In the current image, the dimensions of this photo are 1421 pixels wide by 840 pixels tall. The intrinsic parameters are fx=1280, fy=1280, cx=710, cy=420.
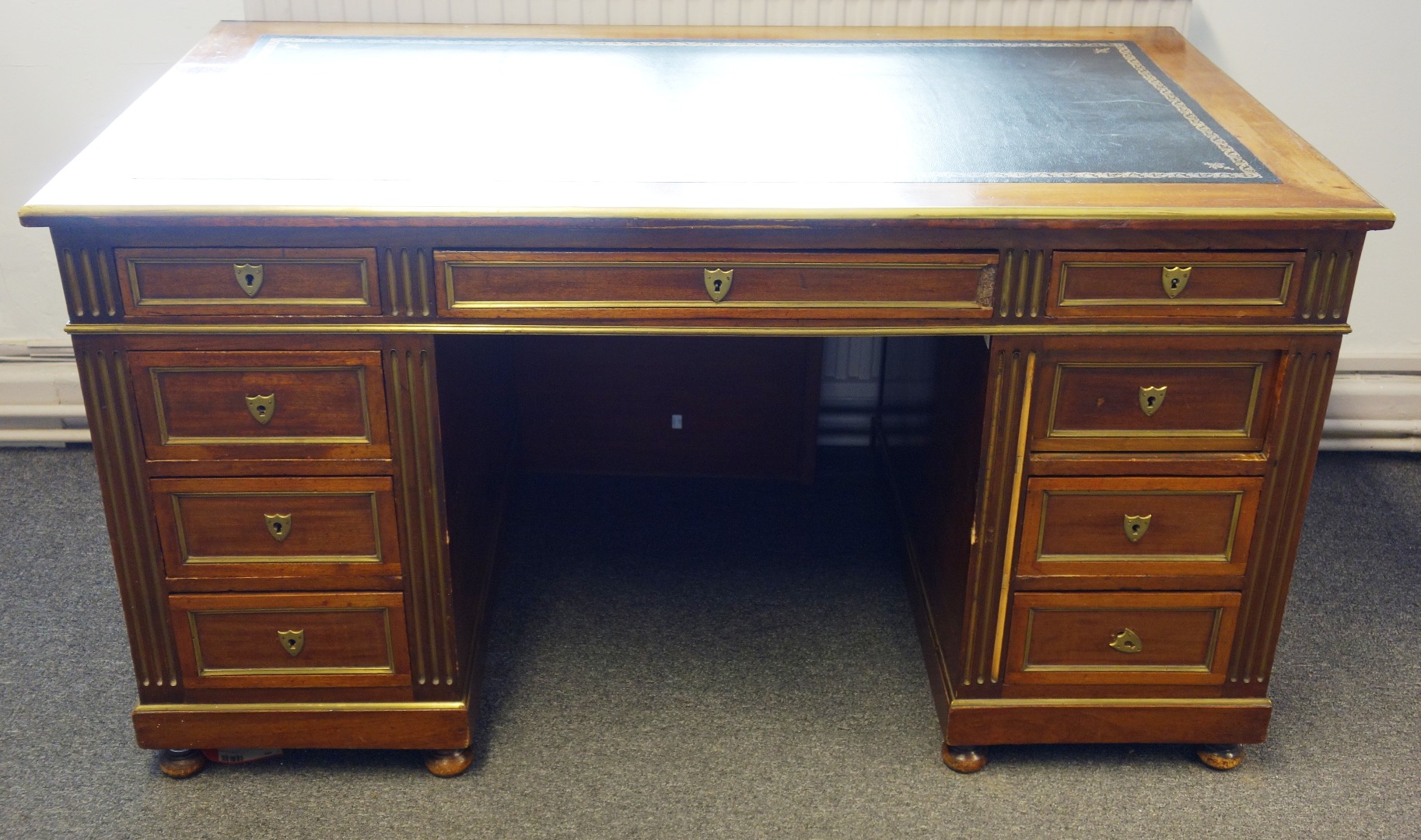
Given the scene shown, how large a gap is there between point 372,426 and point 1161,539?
3.81 ft

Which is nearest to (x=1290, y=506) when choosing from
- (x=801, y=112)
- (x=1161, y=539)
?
(x=1161, y=539)

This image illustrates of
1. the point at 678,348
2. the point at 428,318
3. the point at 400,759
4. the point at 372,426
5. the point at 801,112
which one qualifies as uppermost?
the point at 801,112

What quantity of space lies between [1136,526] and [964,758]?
467mm

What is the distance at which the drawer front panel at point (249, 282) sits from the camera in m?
1.68

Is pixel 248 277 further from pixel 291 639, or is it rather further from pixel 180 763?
pixel 180 763

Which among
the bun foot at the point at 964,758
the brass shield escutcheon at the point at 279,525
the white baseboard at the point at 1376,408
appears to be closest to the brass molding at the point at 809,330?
the brass shield escutcheon at the point at 279,525

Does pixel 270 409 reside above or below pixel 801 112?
below

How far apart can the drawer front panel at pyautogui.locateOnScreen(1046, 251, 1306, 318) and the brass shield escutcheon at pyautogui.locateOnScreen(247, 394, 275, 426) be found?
1077 millimetres

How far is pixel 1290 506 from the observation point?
1.87m

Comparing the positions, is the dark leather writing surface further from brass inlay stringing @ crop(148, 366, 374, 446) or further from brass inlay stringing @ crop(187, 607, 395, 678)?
brass inlay stringing @ crop(187, 607, 395, 678)

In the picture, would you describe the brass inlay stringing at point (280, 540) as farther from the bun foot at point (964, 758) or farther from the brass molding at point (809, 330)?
the bun foot at point (964, 758)

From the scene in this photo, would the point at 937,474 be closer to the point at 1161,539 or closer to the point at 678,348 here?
the point at 1161,539

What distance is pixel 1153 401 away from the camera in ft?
5.92

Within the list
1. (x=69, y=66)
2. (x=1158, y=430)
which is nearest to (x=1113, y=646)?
(x=1158, y=430)
